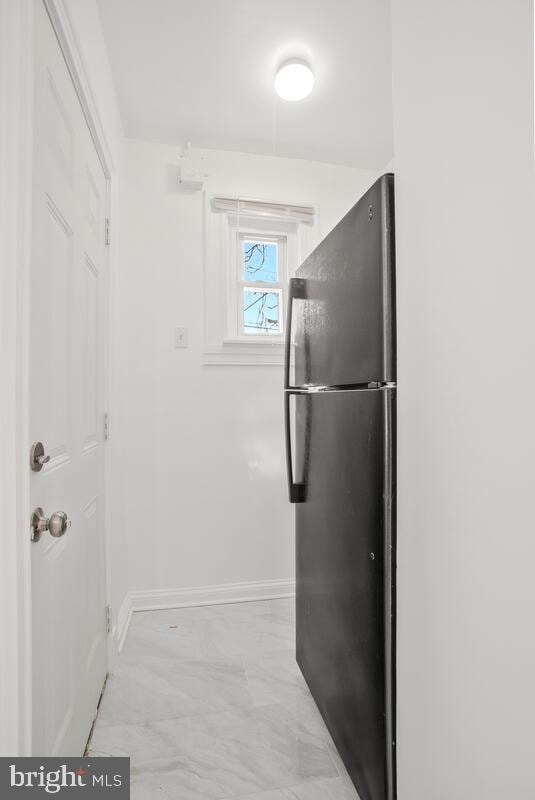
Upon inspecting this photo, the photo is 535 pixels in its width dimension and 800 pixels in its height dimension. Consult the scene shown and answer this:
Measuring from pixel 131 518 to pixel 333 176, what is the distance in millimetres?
2371

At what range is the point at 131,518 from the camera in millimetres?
2393

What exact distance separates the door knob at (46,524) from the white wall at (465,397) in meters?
0.74

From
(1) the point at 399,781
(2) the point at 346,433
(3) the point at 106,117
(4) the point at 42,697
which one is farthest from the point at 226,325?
(1) the point at 399,781

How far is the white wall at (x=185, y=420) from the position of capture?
2412 millimetres

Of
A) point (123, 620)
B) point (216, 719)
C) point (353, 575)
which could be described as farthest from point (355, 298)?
point (123, 620)

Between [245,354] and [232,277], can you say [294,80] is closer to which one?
[232,277]

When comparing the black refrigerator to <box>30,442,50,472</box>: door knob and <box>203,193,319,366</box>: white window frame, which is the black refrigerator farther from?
<box>203,193,319,366</box>: white window frame

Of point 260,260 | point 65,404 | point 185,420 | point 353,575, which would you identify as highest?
point 260,260

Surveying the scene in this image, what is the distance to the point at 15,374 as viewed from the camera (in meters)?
0.79

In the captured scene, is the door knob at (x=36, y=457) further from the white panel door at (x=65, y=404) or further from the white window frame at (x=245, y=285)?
the white window frame at (x=245, y=285)

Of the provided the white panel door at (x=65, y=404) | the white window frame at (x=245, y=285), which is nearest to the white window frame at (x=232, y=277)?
the white window frame at (x=245, y=285)

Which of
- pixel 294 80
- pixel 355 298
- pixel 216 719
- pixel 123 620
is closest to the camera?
pixel 355 298

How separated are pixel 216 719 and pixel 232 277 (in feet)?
6.97

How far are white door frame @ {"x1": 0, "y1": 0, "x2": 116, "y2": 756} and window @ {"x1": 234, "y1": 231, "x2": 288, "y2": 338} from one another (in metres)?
1.79
